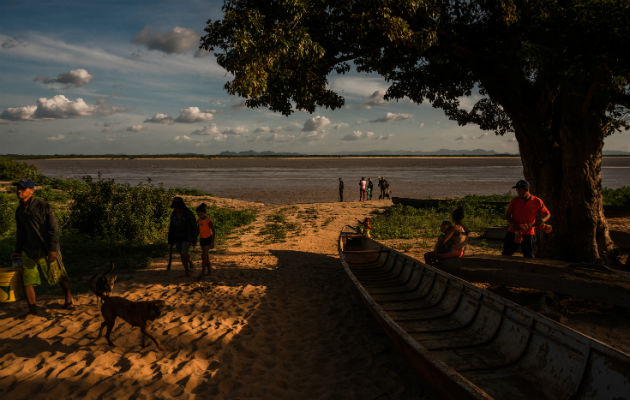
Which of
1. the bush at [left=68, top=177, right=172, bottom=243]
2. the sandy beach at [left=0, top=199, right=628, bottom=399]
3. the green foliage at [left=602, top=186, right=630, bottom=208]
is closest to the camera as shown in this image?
the sandy beach at [left=0, top=199, right=628, bottom=399]

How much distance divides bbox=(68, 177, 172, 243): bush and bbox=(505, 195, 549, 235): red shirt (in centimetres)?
1221

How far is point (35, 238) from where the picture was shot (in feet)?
20.1

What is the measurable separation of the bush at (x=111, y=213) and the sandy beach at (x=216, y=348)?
3.65m

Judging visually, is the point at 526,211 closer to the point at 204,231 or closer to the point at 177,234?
the point at 204,231

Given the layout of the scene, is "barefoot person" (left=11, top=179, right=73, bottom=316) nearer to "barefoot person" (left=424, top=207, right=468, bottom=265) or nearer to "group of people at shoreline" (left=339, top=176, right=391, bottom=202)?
"barefoot person" (left=424, top=207, right=468, bottom=265)

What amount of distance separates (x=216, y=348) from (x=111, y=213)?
8873mm

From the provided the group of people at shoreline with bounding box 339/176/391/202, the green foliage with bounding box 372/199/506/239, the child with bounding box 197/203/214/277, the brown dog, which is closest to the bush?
the child with bounding box 197/203/214/277

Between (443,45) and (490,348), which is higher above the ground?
(443,45)

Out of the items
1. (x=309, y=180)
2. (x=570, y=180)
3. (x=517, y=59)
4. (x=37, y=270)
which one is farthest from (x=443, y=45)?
(x=309, y=180)

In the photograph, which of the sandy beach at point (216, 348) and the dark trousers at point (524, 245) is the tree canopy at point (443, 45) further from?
the sandy beach at point (216, 348)

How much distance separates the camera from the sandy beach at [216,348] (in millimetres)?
4684

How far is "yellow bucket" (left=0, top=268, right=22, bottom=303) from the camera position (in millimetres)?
6098

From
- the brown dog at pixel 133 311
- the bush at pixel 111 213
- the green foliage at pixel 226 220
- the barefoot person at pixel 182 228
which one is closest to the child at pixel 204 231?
the barefoot person at pixel 182 228

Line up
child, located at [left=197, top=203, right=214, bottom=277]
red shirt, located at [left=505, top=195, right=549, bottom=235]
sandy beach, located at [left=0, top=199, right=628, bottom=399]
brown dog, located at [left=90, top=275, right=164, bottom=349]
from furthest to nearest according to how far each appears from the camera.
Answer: child, located at [left=197, top=203, right=214, bottom=277], red shirt, located at [left=505, top=195, right=549, bottom=235], brown dog, located at [left=90, top=275, right=164, bottom=349], sandy beach, located at [left=0, top=199, right=628, bottom=399]
